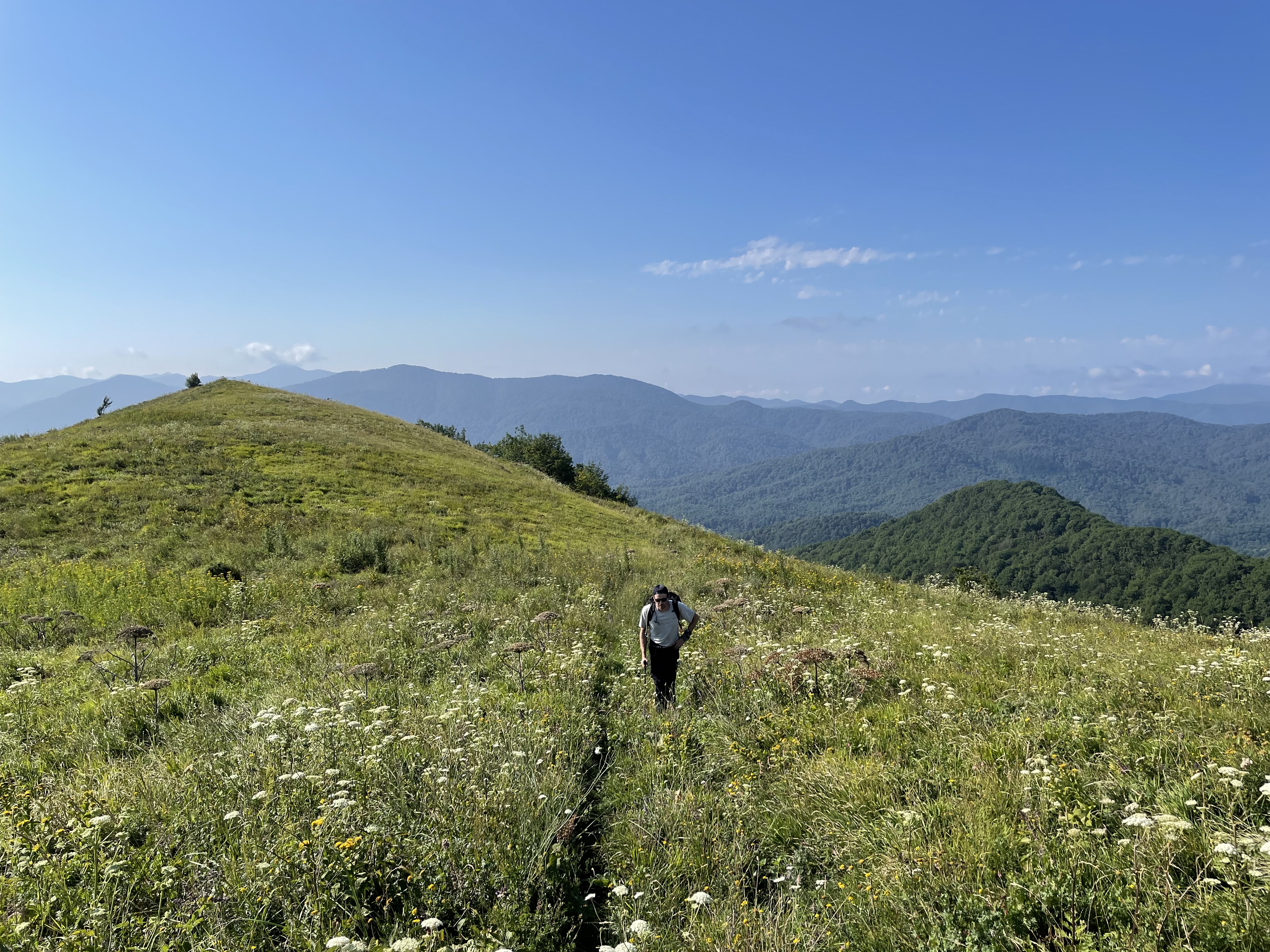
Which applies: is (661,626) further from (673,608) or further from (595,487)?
(595,487)

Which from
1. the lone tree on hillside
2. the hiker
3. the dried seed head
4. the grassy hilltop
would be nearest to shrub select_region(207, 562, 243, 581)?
Answer: the grassy hilltop

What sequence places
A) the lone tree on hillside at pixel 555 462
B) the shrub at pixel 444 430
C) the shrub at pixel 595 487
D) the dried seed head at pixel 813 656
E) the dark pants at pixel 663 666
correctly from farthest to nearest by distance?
the lone tree on hillside at pixel 555 462, the shrub at pixel 444 430, the shrub at pixel 595 487, the dark pants at pixel 663 666, the dried seed head at pixel 813 656

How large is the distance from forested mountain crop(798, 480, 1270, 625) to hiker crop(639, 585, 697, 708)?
7642cm

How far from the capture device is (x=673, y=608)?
7.48 meters

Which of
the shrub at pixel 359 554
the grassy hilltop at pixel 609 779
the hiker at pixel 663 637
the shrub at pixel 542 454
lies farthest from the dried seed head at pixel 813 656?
the shrub at pixel 542 454

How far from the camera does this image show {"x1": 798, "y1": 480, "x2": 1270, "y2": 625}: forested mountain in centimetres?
9906

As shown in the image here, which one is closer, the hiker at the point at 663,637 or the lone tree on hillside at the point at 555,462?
the hiker at the point at 663,637

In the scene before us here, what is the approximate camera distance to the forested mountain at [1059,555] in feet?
325

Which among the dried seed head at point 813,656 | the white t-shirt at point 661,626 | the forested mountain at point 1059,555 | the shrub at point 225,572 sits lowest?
the forested mountain at point 1059,555

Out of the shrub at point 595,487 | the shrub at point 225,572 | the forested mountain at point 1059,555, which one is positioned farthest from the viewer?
the forested mountain at point 1059,555

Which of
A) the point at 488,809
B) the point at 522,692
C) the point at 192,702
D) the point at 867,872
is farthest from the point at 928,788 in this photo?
the point at 192,702

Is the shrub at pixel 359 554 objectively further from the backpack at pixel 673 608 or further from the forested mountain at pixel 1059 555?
the forested mountain at pixel 1059 555

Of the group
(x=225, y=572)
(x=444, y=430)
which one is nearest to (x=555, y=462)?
(x=444, y=430)

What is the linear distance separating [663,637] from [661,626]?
0.46 feet
